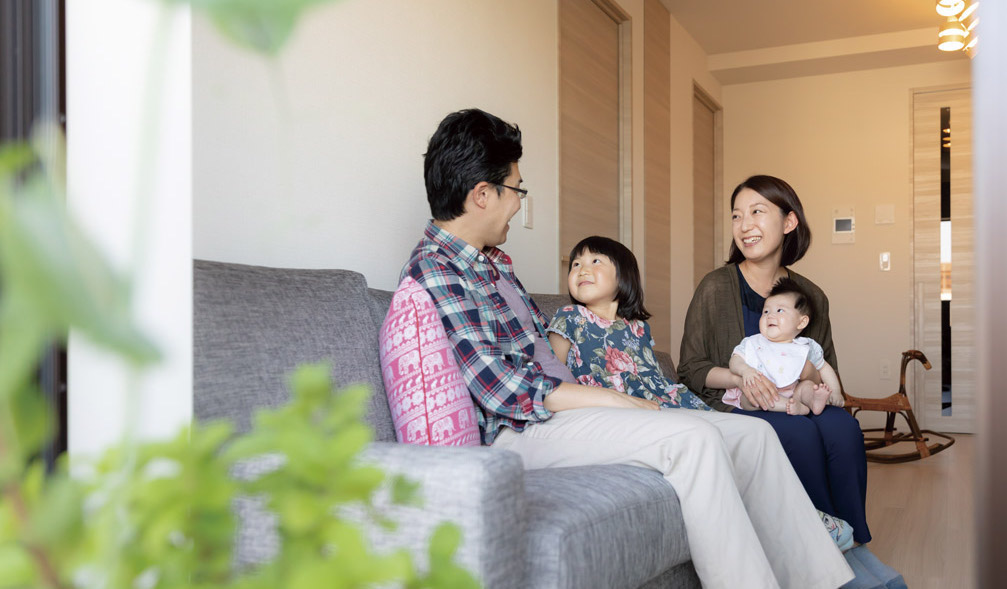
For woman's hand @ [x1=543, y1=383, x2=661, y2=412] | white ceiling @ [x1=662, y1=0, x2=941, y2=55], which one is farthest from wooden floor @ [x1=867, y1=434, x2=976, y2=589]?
white ceiling @ [x1=662, y1=0, x2=941, y2=55]

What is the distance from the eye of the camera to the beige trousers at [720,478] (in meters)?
1.63

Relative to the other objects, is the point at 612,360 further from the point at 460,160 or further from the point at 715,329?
the point at 460,160

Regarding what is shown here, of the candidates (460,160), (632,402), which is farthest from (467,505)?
(460,160)

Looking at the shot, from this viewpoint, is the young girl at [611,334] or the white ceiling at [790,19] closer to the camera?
the young girl at [611,334]

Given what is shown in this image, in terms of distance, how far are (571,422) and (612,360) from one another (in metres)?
0.54

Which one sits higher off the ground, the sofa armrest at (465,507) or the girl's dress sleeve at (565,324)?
the girl's dress sleeve at (565,324)

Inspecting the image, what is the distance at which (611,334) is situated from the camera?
7.88 ft

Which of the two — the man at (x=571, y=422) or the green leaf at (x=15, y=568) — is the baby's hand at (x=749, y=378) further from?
the green leaf at (x=15, y=568)

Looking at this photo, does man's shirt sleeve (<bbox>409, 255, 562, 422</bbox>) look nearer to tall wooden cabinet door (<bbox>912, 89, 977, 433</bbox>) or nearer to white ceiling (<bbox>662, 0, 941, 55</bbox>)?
white ceiling (<bbox>662, 0, 941, 55</bbox>)

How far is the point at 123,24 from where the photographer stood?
3.38 ft

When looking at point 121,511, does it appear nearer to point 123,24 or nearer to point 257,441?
point 257,441

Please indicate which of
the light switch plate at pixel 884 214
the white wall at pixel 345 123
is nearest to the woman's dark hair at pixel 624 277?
the white wall at pixel 345 123

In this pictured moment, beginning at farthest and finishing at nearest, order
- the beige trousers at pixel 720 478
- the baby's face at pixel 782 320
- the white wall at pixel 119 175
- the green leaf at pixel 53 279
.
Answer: the baby's face at pixel 782 320 < the beige trousers at pixel 720 478 < the white wall at pixel 119 175 < the green leaf at pixel 53 279

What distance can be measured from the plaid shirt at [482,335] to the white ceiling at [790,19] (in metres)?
3.56
